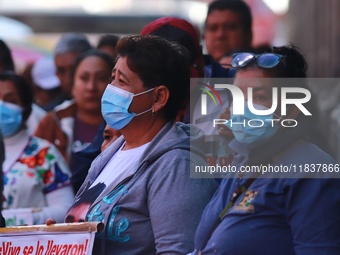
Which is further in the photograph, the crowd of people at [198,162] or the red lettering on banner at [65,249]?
the red lettering on banner at [65,249]

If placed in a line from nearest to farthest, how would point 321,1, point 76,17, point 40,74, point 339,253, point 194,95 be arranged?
point 339,253, point 194,95, point 40,74, point 321,1, point 76,17

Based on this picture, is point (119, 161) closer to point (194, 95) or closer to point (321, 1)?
point (194, 95)

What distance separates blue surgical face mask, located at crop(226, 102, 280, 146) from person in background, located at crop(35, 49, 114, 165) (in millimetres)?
3173

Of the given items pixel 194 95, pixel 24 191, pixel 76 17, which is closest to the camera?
pixel 194 95

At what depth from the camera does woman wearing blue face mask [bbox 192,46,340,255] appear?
4344mm

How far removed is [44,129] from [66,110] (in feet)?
0.78

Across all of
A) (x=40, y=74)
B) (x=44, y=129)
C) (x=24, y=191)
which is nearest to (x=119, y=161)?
(x=24, y=191)

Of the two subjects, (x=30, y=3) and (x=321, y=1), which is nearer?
(x=321, y=1)

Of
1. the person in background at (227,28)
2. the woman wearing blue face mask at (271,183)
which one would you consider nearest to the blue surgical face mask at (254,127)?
the woman wearing blue face mask at (271,183)

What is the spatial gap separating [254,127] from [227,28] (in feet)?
10.3

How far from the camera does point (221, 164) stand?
5.63 m

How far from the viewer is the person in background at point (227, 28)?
7.81 meters

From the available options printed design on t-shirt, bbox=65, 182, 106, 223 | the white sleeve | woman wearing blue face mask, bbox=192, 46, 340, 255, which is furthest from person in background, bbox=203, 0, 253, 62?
printed design on t-shirt, bbox=65, 182, 106, 223

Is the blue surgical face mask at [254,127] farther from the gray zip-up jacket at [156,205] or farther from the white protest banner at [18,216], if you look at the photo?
the white protest banner at [18,216]
